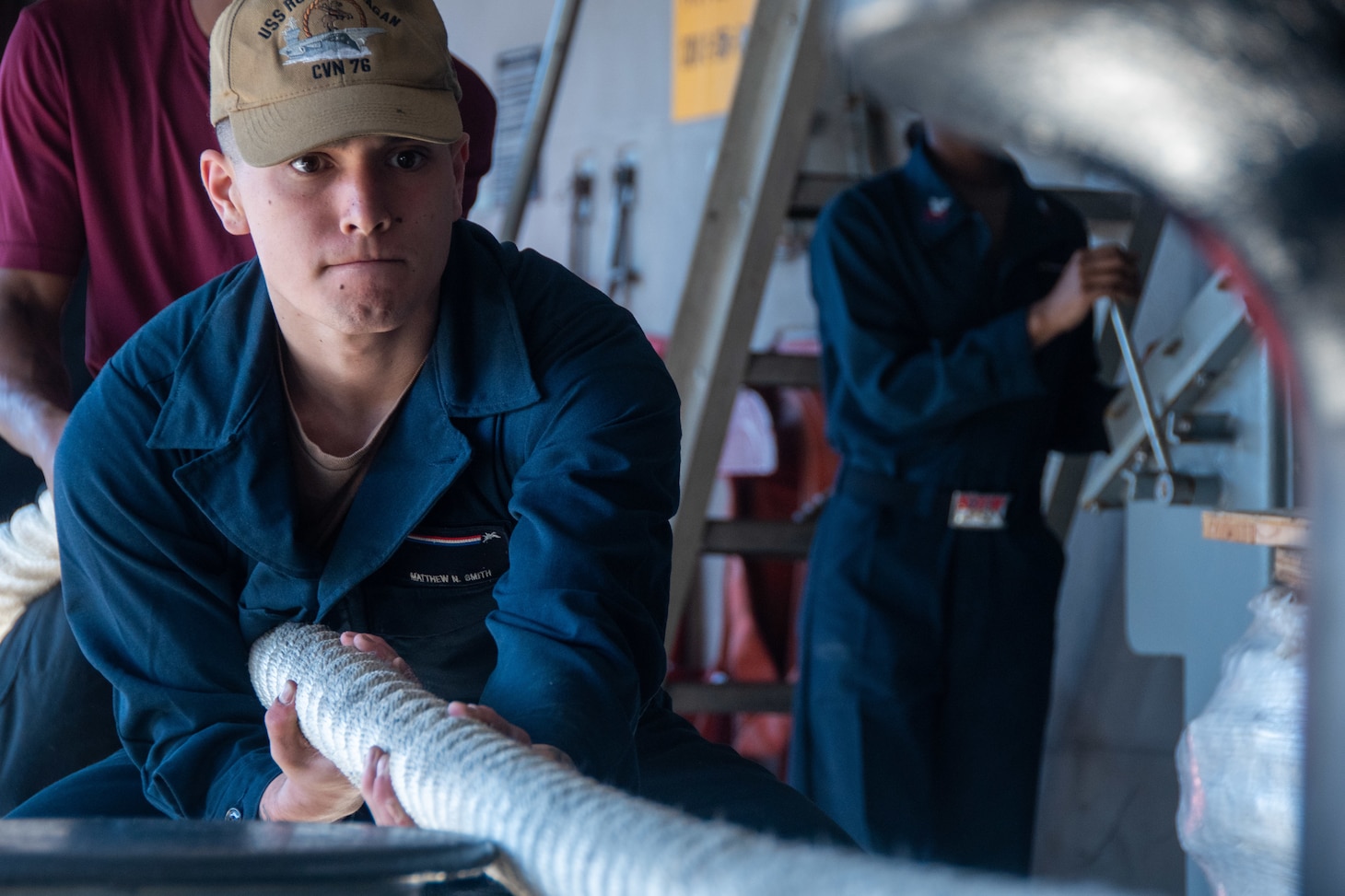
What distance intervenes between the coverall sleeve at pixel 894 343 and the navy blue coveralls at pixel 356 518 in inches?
39.7

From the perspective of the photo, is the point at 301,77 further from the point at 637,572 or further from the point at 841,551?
the point at 841,551

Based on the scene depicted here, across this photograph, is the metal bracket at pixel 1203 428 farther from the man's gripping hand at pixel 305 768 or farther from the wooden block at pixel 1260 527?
the man's gripping hand at pixel 305 768

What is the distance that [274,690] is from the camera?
119 centimetres

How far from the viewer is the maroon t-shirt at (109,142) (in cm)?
169

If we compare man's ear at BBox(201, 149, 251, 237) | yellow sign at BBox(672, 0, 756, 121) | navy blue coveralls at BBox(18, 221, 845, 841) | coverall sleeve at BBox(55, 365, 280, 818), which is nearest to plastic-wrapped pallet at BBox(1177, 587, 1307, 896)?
navy blue coveralls at BBox(18, 221, 845, 841)

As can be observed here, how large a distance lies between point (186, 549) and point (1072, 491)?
6.54 feet

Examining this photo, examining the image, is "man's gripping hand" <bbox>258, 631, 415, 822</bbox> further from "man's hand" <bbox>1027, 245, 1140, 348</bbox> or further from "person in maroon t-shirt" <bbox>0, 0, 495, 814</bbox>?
"man's hand" <bbox>1027, 245, 1140, 348</bbox>

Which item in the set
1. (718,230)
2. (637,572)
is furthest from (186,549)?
(718,230)

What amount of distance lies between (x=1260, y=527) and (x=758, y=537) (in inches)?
52.8

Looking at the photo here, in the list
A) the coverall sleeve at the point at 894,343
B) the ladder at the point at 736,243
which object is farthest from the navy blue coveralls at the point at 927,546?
the ladder at the point at 736,243

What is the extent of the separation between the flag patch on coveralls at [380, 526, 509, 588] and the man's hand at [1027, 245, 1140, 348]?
124 centimetres

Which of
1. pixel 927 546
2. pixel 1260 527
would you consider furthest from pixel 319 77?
pixel 927 546

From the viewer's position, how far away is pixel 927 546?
2311 mm

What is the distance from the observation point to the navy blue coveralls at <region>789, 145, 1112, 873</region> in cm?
227
